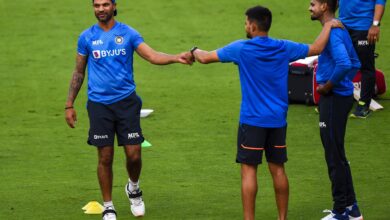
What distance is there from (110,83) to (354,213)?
105 inches

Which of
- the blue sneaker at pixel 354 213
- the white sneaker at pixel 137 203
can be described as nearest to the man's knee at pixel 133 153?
the white sneaker at pixel 137 203

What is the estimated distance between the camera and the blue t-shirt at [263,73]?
959 centimetres

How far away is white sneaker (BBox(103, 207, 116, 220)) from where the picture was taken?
10.4 m

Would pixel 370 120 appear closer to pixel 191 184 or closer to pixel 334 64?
pixel 191 184

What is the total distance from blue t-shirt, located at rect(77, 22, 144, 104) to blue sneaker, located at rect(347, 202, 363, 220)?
2.44 meters

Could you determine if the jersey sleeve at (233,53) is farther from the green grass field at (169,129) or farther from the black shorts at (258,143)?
the green grass field at (169,129)

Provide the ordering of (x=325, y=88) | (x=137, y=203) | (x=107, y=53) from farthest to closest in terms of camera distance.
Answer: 1. (x=137, y=203)
2. (x=107, y=53)
3. (x=325, y=88)

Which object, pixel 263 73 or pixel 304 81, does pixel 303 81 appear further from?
pixel 263 73

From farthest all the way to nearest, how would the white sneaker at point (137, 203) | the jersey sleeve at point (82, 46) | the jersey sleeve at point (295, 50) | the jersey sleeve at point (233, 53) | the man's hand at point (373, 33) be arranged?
the man's hand at point (373, 33), the white sneaker at point (137, 203), the jersey sleeve at point (82, 46), the jersey sleeve at point (295, 50), the jersey sleeve at point (233, 53)

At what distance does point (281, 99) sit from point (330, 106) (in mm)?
624

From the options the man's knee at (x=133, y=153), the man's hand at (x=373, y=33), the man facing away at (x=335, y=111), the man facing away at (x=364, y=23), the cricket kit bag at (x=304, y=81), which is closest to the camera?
the man facing away at (x=335, y=111)

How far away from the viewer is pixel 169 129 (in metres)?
14.4

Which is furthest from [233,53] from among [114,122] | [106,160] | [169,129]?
[169,129]

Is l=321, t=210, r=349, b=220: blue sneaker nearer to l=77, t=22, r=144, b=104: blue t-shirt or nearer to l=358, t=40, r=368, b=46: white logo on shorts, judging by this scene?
l=77, t=22, r=144, b=104: blue t-shirt
